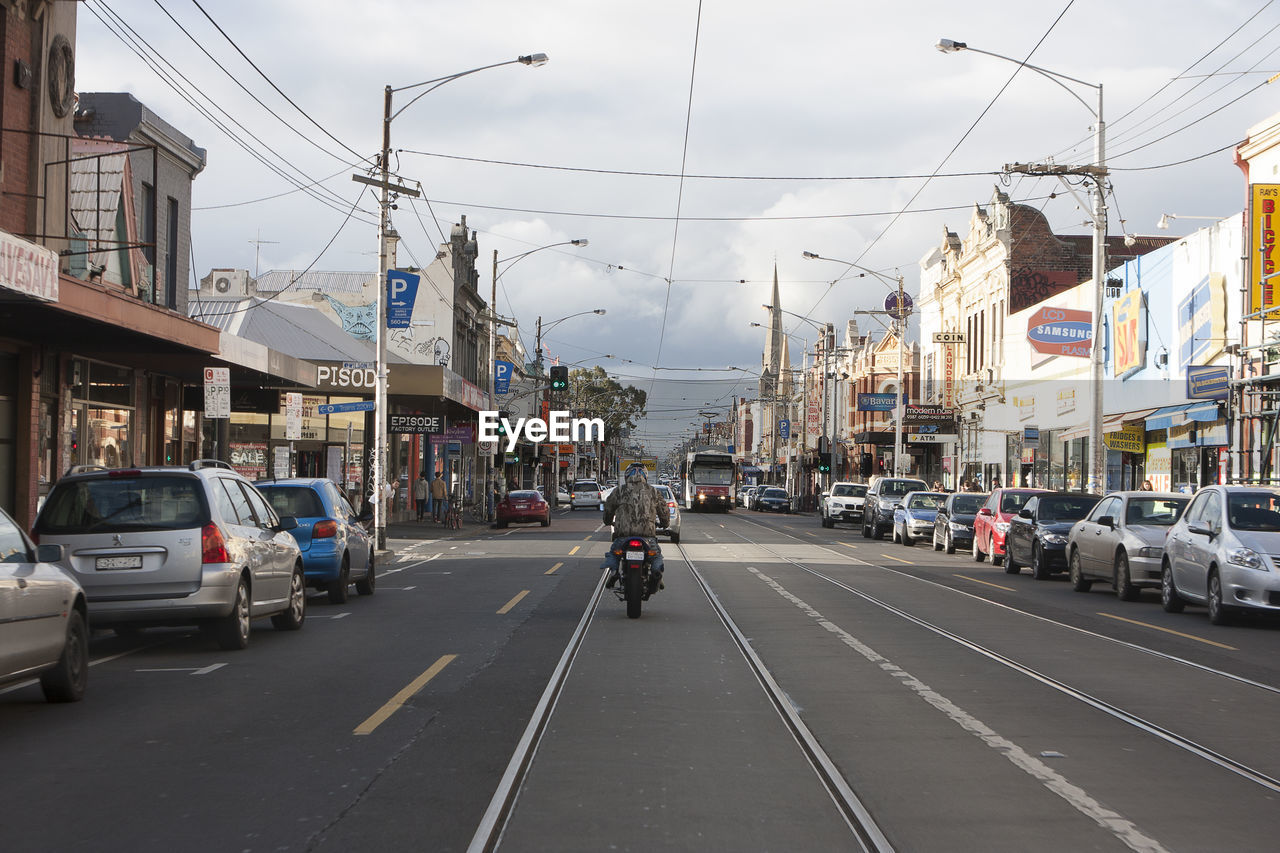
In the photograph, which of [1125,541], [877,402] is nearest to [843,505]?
[877,402]

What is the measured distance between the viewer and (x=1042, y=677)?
35.3 ft

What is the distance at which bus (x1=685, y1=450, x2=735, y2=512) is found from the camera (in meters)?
64.4

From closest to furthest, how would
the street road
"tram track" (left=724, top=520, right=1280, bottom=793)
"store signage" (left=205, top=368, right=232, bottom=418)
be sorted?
1. the street road
2. "tram track" (left=724, top=520, right=1280, bottom=793)
3. "store signage" (left=205, top=368, right=232, bottom=418)

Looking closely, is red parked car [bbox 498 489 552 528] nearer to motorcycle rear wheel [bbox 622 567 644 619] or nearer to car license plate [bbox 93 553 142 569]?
motorcycle rear wheel [bbox 622 567 644 619]

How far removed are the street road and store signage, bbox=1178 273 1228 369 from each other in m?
15.2

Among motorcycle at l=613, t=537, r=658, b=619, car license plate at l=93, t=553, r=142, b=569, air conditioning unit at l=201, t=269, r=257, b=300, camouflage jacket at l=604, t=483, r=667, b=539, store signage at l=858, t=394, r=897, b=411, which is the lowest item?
motorcycle at l=613, t=537, r=658, b=619

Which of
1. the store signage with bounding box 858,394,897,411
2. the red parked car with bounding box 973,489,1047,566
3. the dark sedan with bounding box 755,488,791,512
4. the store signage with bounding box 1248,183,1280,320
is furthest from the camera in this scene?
the dark sedan with bounding box 755,488,791,512

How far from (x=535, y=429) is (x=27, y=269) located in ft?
196

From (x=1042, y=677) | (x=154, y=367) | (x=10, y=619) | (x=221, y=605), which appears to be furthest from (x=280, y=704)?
(x=154, y=367)

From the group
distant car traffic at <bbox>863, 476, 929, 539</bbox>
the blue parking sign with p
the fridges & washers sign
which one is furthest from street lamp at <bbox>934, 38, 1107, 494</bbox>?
the blue parking sign with p

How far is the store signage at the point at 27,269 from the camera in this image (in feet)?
45.0

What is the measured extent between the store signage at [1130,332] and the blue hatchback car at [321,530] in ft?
76.7

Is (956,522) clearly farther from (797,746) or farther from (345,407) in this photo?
(797,746)

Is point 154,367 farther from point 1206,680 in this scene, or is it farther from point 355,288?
point 355,288
